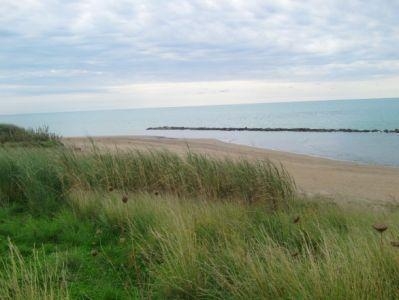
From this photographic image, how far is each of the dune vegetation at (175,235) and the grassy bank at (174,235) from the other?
0.06ft

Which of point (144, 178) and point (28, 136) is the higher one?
point (28, 136)

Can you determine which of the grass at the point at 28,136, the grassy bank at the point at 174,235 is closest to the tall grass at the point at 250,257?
the grassy bank at the point at 174,235

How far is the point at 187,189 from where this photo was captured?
858 cm

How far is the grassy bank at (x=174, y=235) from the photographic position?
139 inches

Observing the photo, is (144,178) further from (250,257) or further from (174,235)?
(250,257)

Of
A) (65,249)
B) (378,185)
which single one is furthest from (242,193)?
(378,185)

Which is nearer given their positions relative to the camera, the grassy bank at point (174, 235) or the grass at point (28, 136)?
the grassy bank at point (174, 235)

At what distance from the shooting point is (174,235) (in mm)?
4902

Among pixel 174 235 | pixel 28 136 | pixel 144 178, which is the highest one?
pixel 28 136

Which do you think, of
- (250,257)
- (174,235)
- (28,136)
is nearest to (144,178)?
(174,235)

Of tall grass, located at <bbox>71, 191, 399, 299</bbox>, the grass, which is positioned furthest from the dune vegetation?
the grass

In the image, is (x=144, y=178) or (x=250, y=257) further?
(x=144, y=178)

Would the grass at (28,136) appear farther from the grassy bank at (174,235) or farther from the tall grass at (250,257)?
the tall grass at (250,257)

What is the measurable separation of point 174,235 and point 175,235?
77mm
